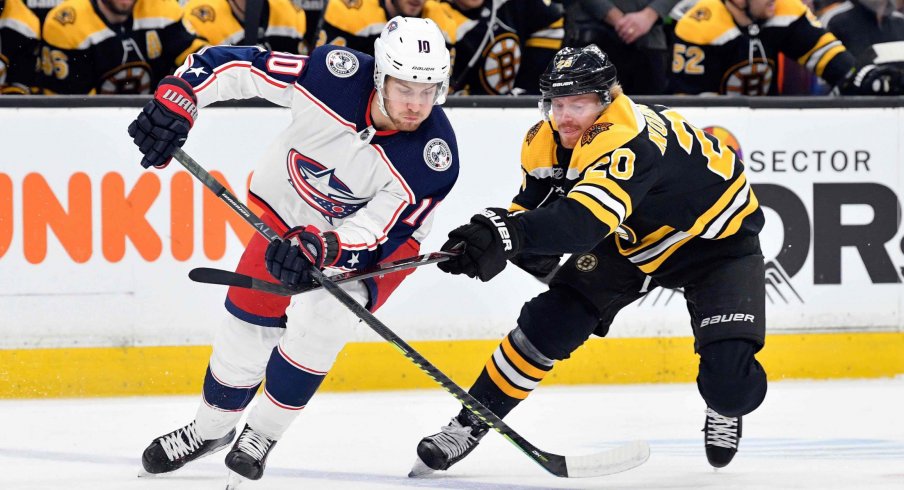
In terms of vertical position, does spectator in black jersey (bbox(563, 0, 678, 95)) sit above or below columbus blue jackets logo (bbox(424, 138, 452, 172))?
below

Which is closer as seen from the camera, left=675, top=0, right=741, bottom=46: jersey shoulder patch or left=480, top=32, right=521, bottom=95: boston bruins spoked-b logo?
left=480, top=32, right=521, bottom=95: boston bruins spoked-b logo

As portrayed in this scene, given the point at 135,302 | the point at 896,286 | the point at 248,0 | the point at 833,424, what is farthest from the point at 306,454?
the point at 896,286

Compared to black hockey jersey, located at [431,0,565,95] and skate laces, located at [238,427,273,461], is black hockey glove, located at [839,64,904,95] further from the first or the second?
skate laces, located at [238,427,273,461]

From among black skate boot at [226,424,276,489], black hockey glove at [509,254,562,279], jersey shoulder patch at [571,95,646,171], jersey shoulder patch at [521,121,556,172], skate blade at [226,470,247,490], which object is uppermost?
jersey shoulder patch at [571,95,646,171]

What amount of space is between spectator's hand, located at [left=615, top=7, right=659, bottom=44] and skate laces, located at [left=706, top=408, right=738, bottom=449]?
6.55 ft

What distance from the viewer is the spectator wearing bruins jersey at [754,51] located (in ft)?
17.0

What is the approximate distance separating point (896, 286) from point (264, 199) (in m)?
2.73

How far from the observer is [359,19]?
4.86 m

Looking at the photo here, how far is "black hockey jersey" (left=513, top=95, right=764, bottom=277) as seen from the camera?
2914 millimetres

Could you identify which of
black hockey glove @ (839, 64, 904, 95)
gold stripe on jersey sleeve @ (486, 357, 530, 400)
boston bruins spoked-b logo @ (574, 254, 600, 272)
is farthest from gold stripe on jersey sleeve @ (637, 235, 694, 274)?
black hockey glove @ (839, 64, 904, 95)

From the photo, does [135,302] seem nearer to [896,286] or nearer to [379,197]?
[379,197]

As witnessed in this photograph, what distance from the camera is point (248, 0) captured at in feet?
15.9

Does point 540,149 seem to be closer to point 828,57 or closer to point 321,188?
point 321,188

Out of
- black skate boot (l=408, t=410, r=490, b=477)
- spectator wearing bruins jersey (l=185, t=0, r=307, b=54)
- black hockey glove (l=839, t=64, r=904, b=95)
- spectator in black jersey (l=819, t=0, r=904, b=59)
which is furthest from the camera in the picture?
spectator in black jersey (l=819, t=0, r=904, b=59)
